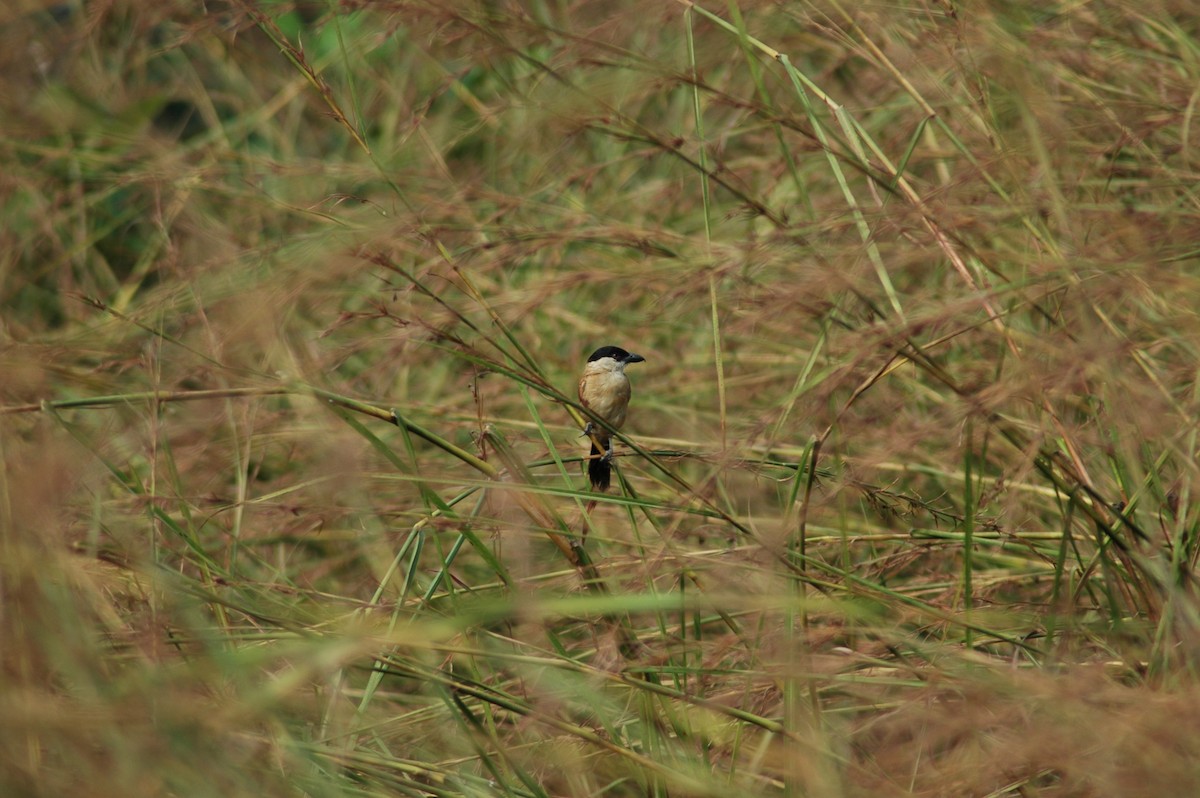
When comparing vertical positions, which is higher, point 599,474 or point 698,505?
point 698,505

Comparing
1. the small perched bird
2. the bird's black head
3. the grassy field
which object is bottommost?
the small perched bird

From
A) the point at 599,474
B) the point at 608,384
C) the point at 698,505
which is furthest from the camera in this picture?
the point at 608,384

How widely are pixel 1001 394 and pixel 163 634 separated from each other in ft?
4.41

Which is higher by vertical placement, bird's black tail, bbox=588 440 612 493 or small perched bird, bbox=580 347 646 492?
small perched bird, bbox=580 347 646 492

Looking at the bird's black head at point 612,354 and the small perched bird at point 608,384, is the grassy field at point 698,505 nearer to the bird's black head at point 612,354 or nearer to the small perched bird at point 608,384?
the small perched bird at point 608,384

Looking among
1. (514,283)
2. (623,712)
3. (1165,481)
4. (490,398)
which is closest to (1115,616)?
(1165,481)

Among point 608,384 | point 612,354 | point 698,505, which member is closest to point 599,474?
point 608,384

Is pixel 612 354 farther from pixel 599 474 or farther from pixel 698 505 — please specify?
pixel 698 505

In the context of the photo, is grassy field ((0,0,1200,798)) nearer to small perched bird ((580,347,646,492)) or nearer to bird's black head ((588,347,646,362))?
small perched bird ((580,347,646,492))

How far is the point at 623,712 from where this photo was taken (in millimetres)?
2035

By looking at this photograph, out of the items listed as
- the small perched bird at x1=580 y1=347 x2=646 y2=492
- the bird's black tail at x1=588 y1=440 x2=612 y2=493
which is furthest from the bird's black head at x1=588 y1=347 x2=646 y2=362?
the bird's black tail at x1=588 y1=440 x2=612 y2=493

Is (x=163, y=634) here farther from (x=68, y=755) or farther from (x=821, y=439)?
(x=821, y=439)

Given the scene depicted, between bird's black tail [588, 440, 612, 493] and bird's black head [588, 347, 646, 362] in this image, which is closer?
bird's black tail [588, 440, 612, 493]

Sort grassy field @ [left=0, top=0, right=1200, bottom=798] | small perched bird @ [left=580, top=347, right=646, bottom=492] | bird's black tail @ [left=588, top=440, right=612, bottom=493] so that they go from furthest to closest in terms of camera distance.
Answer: small perched bird @ [left=580, top=347, right=646, bottom=492] → bird's black tail @ [left=588, top=440, right=612, bottom=493] → grassy field @ [left=0, top=0, right=1200, bottom=798]
